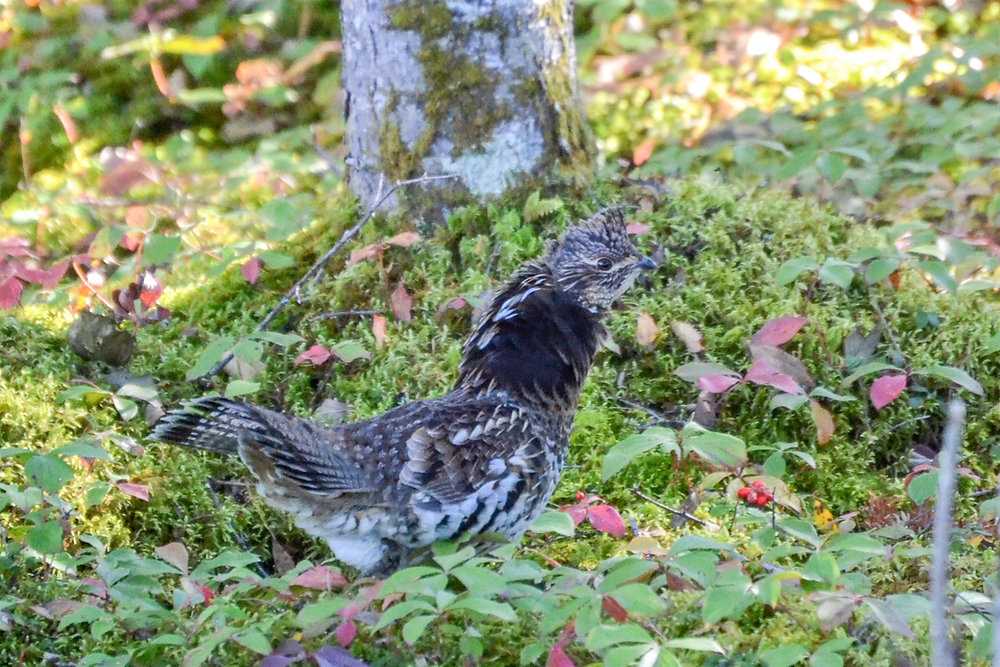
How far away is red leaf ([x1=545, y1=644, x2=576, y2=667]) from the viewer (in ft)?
11.2

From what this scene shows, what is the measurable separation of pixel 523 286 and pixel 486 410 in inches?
23.3

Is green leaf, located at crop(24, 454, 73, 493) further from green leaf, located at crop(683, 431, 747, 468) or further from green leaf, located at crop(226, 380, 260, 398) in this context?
green leaf, located at crop(683, 431, 747, 468)

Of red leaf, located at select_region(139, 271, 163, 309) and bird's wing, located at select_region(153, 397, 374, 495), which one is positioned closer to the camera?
bird's wing, located at select_region(153, 397, 374, 495)

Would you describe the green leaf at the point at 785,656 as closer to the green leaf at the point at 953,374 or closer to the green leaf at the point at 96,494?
the green leaf at the point at 953,374

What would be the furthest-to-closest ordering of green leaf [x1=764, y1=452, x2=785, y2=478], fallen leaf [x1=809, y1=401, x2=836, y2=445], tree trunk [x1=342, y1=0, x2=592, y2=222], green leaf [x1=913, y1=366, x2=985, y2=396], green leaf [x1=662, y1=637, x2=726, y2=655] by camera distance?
tree trunk [x1=342, y1=0, x2=592, y2=222] → fallen leaf [x1=809, y1=401, x2=836, y2=445] → green leaf [x1=913, y1=366, x2=985, y2=396] → green leaf [x1=764, y1=452, x2=785, y2=478] → green leaf [x1=662, y1=637, x2=726, y2=655]

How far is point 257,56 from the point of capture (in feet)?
32.3

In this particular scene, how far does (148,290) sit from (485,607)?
328cm

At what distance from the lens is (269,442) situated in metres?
4.03

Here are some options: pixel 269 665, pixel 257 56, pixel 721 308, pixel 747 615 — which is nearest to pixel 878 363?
pixel 721 308

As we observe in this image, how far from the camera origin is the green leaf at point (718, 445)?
4.04m

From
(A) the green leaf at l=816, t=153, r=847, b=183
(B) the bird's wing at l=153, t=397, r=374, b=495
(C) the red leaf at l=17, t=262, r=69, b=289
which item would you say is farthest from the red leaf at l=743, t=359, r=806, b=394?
(C) the red leaf at l=17, t=262, r=69, b=289

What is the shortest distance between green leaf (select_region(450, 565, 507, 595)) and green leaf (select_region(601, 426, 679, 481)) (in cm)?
77

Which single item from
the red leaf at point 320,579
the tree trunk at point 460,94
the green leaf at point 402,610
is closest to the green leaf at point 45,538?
the red leaf at point 320,579

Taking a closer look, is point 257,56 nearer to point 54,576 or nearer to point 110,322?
point 110,322
